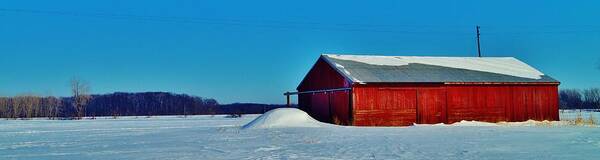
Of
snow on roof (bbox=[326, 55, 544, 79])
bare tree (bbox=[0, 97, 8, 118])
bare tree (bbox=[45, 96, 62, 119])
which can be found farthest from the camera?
bare tree (bbox=[45, 96, 62, 119])

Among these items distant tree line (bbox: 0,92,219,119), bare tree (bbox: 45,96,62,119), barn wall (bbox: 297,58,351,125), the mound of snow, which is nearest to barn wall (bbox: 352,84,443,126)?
barn wall (bbox: 297,58,351,125)

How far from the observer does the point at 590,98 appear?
113m

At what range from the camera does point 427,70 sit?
29.5 meters

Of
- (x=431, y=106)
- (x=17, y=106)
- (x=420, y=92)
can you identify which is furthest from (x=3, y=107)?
(x=431, y=106)

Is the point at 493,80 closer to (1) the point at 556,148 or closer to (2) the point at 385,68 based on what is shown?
(2) the point at 385,68

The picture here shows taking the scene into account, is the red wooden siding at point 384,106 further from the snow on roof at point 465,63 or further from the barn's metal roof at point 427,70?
the snow on roof at point 465,63

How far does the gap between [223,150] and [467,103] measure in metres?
17.9

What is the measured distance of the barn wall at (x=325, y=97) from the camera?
89.7 ft

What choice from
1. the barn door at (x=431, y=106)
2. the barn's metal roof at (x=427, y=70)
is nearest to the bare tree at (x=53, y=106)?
the barn's metal roof at (x=427, y=70)

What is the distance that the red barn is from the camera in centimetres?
2667

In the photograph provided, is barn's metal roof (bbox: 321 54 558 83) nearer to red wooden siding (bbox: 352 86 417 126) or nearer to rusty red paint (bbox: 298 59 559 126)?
rusty red paint (bbox: 298 59 559 126)

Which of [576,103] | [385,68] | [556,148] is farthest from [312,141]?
[576,103]

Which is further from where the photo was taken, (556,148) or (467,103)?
(467,103)

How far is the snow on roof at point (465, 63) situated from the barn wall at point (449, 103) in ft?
5.24
